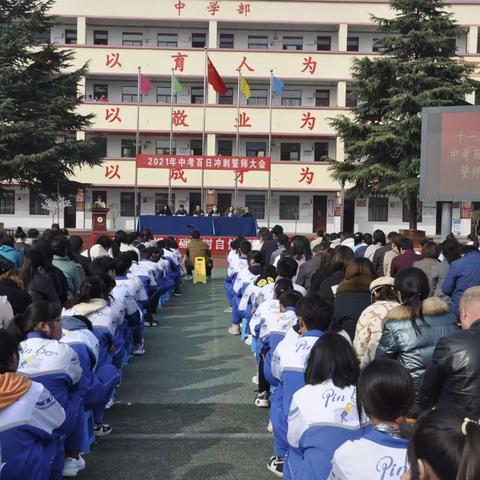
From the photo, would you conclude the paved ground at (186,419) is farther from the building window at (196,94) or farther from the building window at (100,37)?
the building window at (100,37)

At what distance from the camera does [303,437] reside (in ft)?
9.30

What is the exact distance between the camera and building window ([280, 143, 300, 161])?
32594 mm

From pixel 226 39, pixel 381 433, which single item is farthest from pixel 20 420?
pixel 226 39

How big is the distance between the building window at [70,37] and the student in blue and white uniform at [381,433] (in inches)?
1341

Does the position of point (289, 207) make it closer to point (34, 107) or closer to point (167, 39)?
point (167, 39)

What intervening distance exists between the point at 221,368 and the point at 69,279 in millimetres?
2019

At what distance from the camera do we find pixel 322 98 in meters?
33.1

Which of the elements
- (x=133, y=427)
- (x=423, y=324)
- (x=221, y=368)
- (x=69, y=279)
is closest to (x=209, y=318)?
(x=221, y=368)

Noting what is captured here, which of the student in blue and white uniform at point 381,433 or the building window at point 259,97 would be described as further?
the building window at point 259,97

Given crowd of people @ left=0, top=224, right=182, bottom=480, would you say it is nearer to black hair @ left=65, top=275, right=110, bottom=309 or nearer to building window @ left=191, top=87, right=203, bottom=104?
black hair @ left=65, top=275, right=110, bottom=309

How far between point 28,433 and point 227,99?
31.4 metres

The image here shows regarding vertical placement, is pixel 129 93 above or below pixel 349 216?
above

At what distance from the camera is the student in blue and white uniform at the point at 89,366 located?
13.1 ft

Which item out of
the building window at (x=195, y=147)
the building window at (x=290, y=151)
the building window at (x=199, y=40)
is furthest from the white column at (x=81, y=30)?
Result: the building window at (x=290, y=151)
